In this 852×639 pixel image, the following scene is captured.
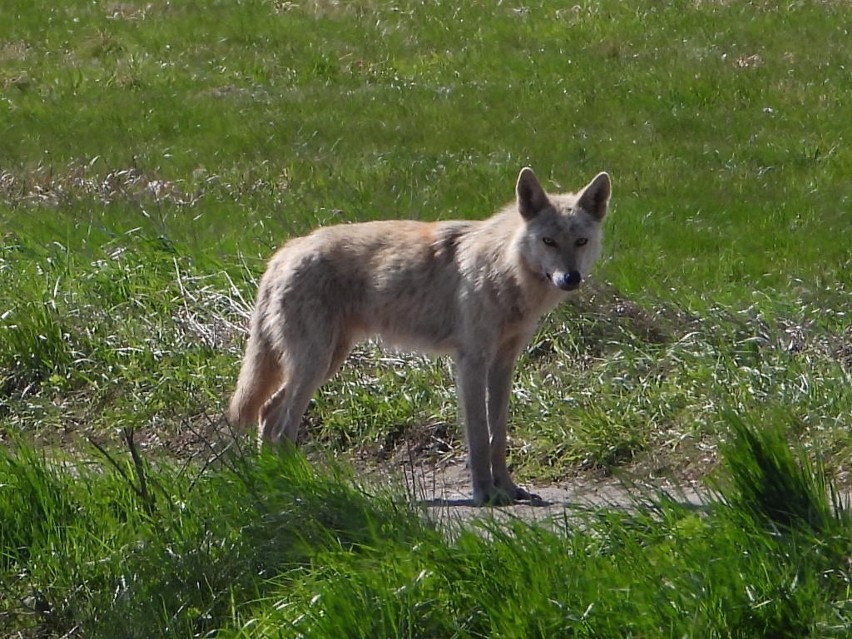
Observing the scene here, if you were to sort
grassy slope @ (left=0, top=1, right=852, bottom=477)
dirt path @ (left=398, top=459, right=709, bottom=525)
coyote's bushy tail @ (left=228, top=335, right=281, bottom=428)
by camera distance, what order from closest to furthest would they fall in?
dirt path @ (left=398, top=459, right=709, bottom=525) < coyote's bushy tail @ (left=228, top=335, right=281, bottom=428) < grassy slope @ (left=0, top=1, right=852, bottom=477)

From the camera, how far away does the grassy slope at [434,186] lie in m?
9.04

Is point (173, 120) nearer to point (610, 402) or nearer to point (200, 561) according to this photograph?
point (610, 402)

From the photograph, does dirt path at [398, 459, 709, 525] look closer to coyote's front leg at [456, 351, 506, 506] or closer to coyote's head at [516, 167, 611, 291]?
coyote's front leg at [456, 351, 506, 506]

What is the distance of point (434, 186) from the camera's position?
555 inches

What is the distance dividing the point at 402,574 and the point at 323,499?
0.77 metres

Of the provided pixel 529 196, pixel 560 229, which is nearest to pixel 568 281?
Answer: pixel 560 229

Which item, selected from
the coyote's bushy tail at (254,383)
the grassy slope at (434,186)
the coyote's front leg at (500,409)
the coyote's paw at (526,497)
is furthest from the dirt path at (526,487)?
the coyote's bushy tail at (254,383)

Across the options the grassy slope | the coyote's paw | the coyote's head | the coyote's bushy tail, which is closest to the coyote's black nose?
the coyote's head

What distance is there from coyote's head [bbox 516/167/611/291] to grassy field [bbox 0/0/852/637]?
3.87ft

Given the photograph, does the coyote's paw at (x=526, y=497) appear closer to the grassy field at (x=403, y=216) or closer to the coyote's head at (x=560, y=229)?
the grassy field at (x=403, y=216)

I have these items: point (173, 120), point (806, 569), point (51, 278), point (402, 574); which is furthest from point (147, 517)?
point (173, 120)

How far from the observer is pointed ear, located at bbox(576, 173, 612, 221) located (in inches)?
312

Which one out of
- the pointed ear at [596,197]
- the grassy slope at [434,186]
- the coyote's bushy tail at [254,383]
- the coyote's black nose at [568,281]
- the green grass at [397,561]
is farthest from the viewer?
the grassy slope at [434,186]

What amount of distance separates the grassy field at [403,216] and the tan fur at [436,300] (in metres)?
0.55
